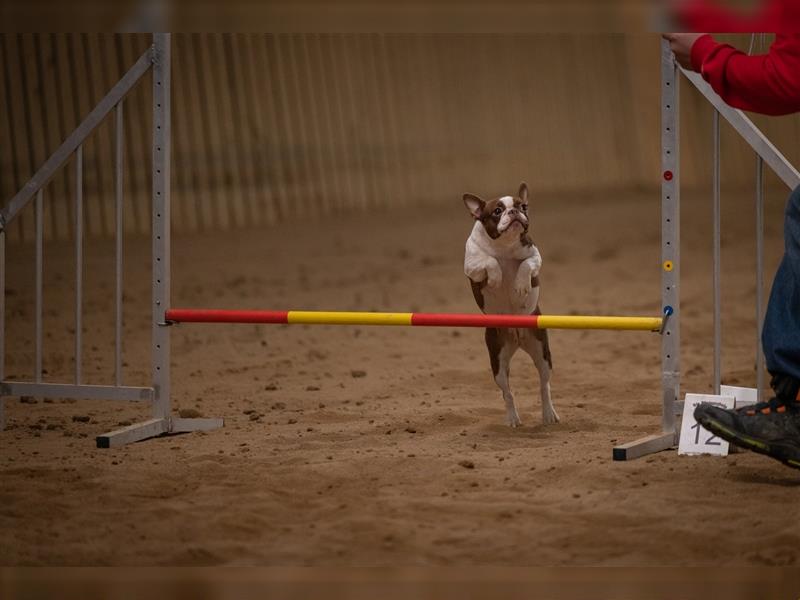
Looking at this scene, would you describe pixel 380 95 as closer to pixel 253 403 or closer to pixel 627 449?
pixel 253 403

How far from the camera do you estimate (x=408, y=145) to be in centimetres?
1283

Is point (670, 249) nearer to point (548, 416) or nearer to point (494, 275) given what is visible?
point (494, 275)

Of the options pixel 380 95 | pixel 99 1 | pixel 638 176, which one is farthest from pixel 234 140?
pixel 99 1

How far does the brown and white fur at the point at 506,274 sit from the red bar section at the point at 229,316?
2.67 feet

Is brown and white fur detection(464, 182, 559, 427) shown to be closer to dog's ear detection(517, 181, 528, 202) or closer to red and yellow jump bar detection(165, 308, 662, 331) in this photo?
dog's ear detection(517, 181, 528, 202)

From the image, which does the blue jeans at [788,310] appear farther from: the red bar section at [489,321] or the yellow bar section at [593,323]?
the red bar section at [489,321]

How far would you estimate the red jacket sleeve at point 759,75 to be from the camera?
3.76 metres

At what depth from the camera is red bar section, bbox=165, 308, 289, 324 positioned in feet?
16.2

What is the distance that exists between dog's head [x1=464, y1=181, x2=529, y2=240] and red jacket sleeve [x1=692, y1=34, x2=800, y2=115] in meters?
1.16

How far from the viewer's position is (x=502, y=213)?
4.93m

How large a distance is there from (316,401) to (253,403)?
1.03ft

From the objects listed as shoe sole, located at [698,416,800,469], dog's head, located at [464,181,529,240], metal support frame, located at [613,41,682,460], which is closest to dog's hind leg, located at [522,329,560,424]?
dog's head, located at [464,181,529,240]

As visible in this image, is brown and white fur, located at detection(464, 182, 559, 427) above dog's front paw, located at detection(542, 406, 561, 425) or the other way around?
above

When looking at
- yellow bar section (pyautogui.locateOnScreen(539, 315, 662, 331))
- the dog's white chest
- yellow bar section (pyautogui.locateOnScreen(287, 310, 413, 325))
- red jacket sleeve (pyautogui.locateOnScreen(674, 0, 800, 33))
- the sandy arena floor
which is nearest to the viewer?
red jacket sleeve (pyautogui.locateOnScreen(674, 0, 800, 33))
